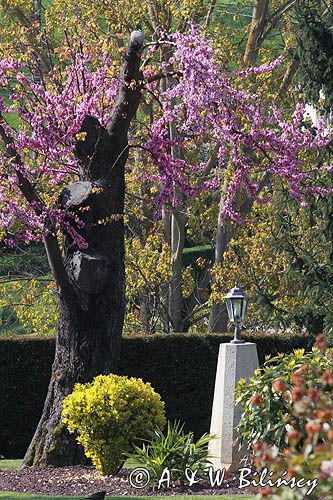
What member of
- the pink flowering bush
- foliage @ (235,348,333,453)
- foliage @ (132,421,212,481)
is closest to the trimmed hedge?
the pink flowering bush

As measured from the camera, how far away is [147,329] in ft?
61.6

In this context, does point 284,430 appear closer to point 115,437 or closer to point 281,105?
point 115,437

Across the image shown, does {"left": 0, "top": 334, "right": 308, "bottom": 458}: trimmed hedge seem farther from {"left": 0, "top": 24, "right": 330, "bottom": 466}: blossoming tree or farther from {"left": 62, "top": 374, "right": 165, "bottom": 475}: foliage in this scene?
{"left": 62, "top": 374, "right": 165, "bottom": 475}: foliage

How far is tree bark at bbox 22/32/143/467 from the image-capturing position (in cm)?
1116

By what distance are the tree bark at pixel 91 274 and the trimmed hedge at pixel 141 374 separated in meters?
3.04

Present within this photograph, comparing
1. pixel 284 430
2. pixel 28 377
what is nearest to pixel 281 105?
pixel 28 377

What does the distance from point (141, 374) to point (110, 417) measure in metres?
4.92

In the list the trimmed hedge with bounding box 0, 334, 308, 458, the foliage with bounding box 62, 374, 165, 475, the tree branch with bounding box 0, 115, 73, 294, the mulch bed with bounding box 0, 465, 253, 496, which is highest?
the tree branch with bounding box 0, 115, 73, 294

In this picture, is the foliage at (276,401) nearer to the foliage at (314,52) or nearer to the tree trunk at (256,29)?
the foliage at (314,52)

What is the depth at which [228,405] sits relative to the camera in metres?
10.6

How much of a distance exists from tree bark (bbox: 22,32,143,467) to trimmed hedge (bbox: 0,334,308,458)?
3.04 meters

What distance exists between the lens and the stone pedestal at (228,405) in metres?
10.5

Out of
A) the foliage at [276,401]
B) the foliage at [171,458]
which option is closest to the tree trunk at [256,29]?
the foliage at [171,458]

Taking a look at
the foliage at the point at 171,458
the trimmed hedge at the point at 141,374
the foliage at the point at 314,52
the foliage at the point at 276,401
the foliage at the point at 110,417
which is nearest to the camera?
the foliage at the point at 276,401
